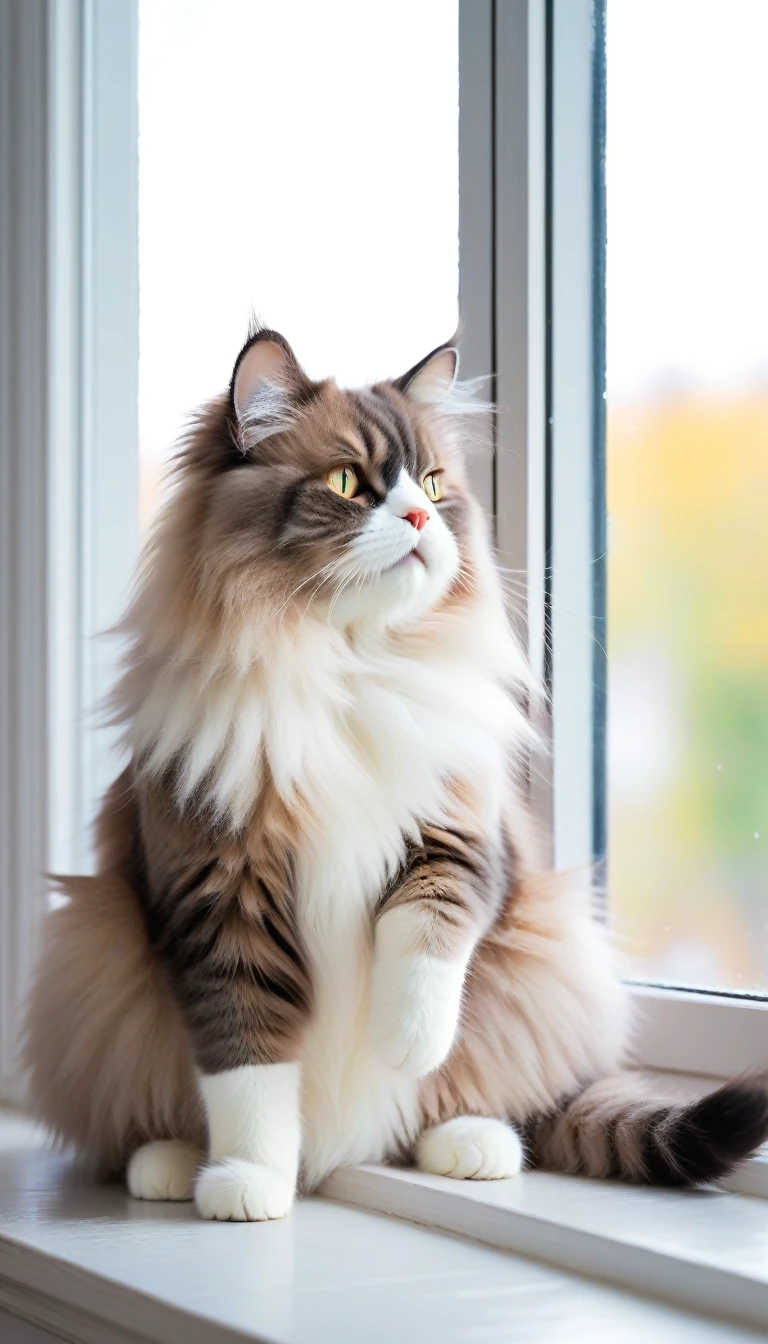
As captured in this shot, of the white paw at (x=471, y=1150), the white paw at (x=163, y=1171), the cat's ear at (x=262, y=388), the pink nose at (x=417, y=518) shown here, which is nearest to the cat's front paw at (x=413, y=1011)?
the white paw at (x=471, y=1150)

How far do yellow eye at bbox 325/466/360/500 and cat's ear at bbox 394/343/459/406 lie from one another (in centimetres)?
19

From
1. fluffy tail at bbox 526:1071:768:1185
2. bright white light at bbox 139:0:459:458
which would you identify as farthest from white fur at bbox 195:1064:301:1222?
bright white light at bbox 139:0:459:458

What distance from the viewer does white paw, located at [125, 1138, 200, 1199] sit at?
44.9 inches

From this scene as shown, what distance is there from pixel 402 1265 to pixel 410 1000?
0.65ft

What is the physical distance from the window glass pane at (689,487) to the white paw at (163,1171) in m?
0.53

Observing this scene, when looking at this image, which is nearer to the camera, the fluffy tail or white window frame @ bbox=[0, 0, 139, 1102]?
the fluffy tail

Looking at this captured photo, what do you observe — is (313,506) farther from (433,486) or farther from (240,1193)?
(240,1193)

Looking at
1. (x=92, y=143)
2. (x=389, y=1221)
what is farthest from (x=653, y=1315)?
(x=92, y=143)

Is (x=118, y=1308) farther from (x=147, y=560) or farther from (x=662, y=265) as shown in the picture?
(x=662, y=265)

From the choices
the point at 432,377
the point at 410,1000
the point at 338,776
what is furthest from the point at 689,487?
the point at 410,1000

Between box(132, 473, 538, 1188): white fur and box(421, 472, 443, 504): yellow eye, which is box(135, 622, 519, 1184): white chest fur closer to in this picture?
box(132, 473, 538, 1188): white fur

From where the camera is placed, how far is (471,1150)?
1.14 m

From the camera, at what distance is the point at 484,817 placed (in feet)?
3.80

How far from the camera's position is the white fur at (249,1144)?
1049 mm
